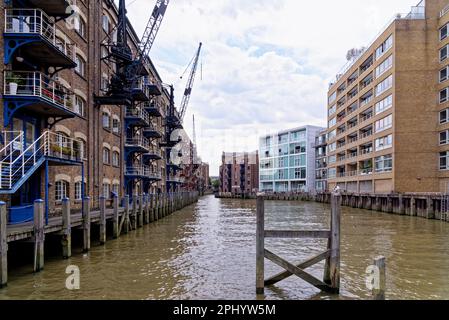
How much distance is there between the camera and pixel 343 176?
76688mm

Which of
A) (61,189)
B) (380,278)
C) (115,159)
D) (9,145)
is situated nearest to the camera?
(380,278)

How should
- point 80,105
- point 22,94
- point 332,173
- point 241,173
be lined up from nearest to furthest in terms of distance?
point 22,94 < point 80,105 < point 332,173 < point 241,173

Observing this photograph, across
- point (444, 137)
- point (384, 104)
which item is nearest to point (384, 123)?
point (384, 104)

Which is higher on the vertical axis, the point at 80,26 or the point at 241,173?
the point at 80,26

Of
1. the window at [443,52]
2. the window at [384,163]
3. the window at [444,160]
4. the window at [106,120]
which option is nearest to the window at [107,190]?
the window at [106,120]

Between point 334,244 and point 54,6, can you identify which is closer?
point 334,244

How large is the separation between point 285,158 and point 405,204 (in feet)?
260

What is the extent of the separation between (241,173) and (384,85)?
325ft

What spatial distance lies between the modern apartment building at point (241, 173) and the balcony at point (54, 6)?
12885 centimetres

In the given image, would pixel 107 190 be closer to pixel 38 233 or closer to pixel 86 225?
pixel 86 225

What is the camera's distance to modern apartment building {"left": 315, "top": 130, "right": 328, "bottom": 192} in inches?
4013

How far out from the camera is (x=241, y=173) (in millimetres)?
152125

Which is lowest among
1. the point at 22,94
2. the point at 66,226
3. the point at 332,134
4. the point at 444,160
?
the point at 66,226

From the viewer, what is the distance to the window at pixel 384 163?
52294 mm
